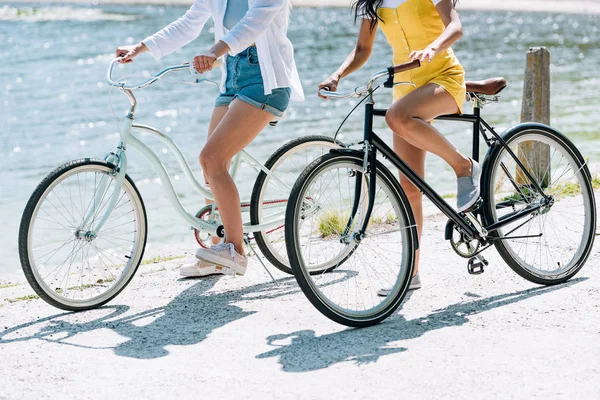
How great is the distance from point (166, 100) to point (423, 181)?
1342 centimetres

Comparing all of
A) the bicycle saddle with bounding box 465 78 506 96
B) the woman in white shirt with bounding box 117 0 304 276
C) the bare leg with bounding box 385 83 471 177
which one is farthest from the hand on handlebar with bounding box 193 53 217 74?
the bicycle saddle with bounding box 465 78 506 96

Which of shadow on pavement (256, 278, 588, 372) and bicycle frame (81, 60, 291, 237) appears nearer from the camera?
shadow on pavement (256, 278, 588, 372)

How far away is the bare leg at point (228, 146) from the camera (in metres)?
5.15

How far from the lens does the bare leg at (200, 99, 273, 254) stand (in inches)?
203

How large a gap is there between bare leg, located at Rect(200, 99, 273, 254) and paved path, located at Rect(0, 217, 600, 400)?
551mm

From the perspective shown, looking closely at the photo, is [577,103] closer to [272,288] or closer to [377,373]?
[272,288]

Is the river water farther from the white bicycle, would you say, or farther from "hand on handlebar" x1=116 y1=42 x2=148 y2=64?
"hand on handlebar" x1=116 y1=42 x2=148 y2=64

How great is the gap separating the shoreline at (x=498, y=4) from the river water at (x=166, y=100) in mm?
11068

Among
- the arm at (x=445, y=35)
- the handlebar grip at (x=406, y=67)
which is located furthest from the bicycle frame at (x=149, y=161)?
the arm at (x=445, y=35)

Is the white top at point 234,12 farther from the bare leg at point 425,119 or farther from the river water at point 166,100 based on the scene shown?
the river water at point 166,100

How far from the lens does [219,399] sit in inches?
152

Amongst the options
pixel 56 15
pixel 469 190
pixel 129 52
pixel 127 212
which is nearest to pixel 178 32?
pixel 129 52

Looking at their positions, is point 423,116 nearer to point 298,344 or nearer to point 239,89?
point 239,89

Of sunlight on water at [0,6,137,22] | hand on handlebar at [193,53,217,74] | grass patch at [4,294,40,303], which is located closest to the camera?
hand on handlebar at [193,53,217,74]
